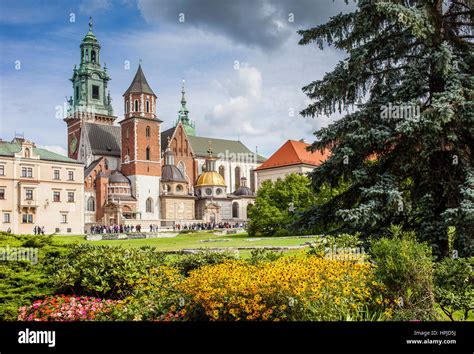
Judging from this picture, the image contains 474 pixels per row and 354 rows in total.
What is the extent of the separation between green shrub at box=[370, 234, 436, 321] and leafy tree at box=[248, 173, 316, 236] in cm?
2632

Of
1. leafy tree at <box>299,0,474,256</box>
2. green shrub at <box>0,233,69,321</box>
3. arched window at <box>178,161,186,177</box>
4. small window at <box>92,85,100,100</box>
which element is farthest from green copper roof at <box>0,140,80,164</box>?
arched window at <box>178,161,186,177</box>

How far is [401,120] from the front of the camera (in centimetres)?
872

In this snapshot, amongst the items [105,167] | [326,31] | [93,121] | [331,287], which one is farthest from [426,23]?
[93,121]

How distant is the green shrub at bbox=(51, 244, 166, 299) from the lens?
786 centimetres

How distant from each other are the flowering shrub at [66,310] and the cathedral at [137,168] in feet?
158

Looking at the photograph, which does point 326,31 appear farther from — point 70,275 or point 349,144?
point 70,275

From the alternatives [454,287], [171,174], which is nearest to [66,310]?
[454,287]

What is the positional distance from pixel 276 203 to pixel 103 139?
37.5m

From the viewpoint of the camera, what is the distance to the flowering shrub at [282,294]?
5.88 m

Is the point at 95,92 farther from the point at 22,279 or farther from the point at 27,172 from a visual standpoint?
the point at 22,279

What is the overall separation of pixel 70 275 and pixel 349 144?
5.37 meters

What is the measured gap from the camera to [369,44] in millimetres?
9477

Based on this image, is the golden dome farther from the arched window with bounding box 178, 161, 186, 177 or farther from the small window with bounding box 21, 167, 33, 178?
the small window with bounding box 21, 167, 33, 178

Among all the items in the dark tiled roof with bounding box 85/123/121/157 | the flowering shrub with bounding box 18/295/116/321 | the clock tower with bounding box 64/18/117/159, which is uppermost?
the clock tower with bounding box 64/18/117/159
